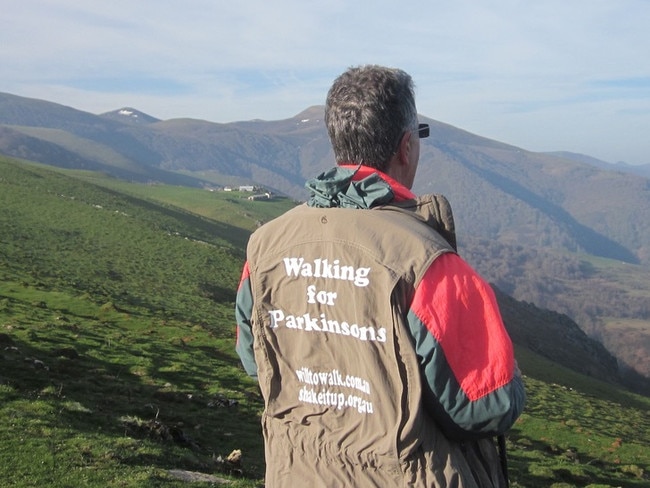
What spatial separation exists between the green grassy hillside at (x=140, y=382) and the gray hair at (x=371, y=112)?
7.83 meters

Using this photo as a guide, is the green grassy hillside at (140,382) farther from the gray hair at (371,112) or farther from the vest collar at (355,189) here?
the gray hair at (371,112)

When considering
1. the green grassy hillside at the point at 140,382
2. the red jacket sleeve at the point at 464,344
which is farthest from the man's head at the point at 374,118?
the green grassy hillside at the point at 140,382

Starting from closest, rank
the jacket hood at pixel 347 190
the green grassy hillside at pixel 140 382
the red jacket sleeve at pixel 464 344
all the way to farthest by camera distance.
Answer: the red jacket sleeve at pixel 464 344
the jacket hood at pixel 347 190
the green grassy hillside at pixel 140 382

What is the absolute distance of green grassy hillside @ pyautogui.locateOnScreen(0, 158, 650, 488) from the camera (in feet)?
38.2

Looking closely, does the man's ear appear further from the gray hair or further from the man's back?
the man's back

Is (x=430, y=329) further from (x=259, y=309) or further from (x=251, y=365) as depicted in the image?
(x=251, y=365)

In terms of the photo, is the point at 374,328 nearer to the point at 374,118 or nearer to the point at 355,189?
the point at 355,189

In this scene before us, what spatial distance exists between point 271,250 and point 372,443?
1199 mm

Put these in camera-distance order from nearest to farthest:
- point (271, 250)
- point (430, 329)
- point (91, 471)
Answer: point (430, 329) < point (271, 250) < point (91, 471)

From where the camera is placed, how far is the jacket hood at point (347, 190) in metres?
3.69

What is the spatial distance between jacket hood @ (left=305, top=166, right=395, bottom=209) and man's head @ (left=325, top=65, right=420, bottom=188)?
0.15 m

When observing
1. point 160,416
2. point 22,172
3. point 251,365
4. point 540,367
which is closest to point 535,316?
point 540,367

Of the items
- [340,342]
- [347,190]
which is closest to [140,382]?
[340,342]

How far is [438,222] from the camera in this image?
3.69m
